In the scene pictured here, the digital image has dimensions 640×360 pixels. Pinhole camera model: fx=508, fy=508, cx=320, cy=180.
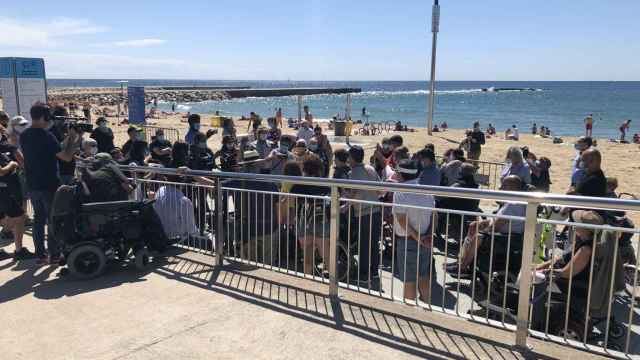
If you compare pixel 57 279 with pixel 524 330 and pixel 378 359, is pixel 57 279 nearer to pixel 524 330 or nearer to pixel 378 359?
pixel 378 359

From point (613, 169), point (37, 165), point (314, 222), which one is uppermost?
point (37, 165)

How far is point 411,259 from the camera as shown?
4777 millimetres

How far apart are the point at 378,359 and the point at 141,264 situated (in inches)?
114

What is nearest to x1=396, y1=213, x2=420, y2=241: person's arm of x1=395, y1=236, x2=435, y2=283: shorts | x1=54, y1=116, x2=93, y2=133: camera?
x1=395, y1=236, x2=435, y2=283: shorts

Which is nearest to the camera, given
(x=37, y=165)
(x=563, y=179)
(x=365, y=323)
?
(x=365, y=323)

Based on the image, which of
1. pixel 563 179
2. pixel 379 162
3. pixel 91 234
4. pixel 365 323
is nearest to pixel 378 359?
pixel 365 323

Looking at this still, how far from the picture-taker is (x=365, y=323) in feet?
13.2

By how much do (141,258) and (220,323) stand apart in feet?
5.43

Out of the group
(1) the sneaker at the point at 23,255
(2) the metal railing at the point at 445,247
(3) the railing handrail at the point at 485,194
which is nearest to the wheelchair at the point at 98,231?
(2) the metal railing at the point at 445,247

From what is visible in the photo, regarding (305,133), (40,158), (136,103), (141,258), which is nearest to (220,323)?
(141,258)

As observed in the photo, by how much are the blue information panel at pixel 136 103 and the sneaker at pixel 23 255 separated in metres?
13.3

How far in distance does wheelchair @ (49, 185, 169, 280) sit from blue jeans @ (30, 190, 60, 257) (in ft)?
0.78

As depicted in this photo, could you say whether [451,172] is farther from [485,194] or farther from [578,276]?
[485,194]

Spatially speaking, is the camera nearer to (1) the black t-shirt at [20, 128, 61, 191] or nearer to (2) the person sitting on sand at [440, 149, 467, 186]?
(1) the black t-shirt at [20, 128, 61, 191]
